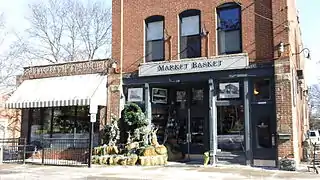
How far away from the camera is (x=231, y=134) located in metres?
17.6

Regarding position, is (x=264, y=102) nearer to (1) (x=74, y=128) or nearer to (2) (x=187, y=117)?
(2) (x=187, y=117)

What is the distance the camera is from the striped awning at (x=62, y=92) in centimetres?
1972

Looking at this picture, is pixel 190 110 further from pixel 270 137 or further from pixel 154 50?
pixel 270 137

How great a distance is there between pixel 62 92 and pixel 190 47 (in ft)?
23.0

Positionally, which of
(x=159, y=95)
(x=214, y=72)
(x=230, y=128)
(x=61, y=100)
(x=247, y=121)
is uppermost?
(x=214, y=72)

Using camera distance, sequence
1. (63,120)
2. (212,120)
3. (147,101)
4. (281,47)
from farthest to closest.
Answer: (63,120) → (147,101) → (212,120) → (281,47)

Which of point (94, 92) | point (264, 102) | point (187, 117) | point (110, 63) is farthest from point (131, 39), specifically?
point (264, 102)

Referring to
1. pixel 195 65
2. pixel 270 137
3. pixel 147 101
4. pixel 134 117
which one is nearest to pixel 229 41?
pixel 195 65

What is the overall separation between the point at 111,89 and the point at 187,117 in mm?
4019

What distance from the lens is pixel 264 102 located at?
16.7 m

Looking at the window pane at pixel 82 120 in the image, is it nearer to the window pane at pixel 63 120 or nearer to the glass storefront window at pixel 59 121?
the glass storefront window at pixel 59 121

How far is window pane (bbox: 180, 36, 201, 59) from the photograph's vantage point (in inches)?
726

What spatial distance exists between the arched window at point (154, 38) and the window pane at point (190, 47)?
110 cm

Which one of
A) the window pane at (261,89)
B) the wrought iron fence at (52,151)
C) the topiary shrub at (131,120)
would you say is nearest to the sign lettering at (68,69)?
the topiary shrub at (131,120)
